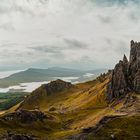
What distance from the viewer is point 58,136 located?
655ft

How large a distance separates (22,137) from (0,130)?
28.8 metres

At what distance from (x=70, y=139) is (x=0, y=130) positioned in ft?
150

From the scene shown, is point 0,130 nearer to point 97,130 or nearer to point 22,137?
point 22,137

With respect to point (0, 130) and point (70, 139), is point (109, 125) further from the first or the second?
point (0, 130)

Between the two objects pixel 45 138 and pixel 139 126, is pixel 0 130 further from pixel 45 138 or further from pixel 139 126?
pixel 139 126

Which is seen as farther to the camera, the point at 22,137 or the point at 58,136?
the point at 58,136

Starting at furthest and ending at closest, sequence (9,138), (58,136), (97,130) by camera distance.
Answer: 1. (58,136)
2. (97,130)
3. (9,138)

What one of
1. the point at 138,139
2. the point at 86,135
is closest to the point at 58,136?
the point at 86,135

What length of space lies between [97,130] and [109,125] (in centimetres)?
1338

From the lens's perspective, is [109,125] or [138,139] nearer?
[138,139]

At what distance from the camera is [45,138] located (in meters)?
197

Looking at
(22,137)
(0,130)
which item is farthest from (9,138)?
(0,130)

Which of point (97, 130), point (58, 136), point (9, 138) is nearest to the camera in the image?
point (9, 138)

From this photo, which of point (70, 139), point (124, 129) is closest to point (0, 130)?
point (70, 139)
